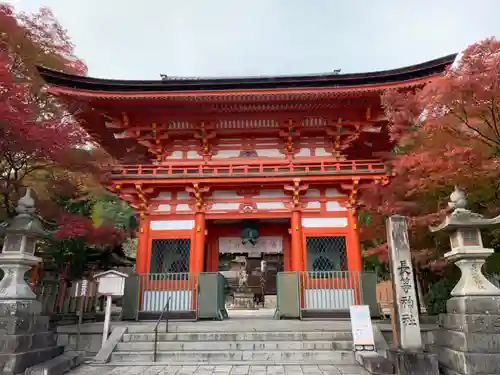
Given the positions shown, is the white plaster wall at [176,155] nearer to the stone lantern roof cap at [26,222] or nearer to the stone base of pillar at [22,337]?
the stone lantern roof cap at [26,222]

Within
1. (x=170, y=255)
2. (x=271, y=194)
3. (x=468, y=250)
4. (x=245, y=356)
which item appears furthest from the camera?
(x=271, y=194)

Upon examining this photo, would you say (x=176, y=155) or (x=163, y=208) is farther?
(x=176, y=155)

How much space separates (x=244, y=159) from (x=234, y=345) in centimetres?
693

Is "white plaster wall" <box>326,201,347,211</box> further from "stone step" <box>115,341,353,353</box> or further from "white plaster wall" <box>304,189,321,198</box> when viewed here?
"stone step" <box>115,341,353,353</box>

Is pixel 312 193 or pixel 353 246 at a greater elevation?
pixel 312 193

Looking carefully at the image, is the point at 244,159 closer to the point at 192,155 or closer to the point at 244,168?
the point at 244,168

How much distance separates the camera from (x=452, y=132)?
9352 mm

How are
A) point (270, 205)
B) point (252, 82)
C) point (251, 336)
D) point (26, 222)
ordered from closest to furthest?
1. point (26, 222)
2. point (251, 336)
3. point (252, 82)
4. point (270, 205)

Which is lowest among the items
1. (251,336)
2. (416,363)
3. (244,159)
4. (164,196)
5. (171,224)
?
(416,363)

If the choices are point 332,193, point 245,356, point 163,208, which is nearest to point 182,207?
point 163,208

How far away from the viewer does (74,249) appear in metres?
15.2

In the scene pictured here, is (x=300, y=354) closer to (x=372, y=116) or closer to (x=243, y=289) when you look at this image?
(x=372, y=116)

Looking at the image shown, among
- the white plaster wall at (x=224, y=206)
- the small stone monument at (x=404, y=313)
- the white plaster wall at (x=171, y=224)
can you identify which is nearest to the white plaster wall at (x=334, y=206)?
the white plaster wall at (x=224, y=206)

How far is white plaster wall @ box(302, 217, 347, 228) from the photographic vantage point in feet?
41.1
